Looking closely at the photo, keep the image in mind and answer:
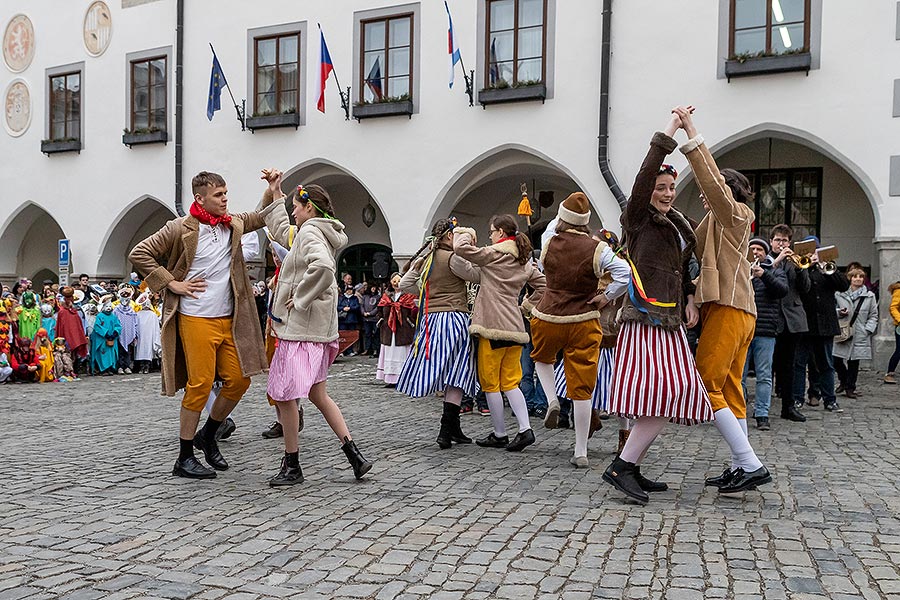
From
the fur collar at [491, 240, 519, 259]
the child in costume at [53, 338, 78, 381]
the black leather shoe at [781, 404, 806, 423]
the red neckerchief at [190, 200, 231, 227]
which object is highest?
the red neckerchief at [190, 200, 231, 227]

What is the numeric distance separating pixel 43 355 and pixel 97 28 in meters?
11.2

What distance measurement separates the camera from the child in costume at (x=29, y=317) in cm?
1424

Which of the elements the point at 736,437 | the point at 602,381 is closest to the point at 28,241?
the point at 602,381

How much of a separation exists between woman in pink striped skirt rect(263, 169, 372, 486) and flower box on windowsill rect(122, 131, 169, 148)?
16.4 meters

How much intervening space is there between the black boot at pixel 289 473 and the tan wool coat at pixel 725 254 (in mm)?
2617

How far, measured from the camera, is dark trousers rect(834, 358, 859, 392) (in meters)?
11.7

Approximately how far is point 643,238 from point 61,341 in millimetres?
11942

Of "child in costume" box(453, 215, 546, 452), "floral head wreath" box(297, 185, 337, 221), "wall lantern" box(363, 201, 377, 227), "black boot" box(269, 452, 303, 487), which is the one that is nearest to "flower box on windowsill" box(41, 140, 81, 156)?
"wall lantern" box(363, 201, 377, 227)

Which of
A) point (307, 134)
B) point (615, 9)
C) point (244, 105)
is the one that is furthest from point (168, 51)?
point (615, 9)

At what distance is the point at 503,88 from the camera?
1722 centimetres

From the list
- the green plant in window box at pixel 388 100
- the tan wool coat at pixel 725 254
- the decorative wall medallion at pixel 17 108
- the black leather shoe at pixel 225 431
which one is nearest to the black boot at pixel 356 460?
the black leather shoe at pixel 225 431

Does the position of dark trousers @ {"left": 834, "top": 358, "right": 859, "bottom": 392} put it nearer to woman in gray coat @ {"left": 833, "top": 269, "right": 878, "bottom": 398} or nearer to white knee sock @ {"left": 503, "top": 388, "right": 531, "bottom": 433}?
woman in gray coat @ {"left": 833, "top": 269, "right": 878, "bottom": 398}

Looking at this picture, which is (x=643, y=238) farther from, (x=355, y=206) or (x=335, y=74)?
(x=355, y=206)

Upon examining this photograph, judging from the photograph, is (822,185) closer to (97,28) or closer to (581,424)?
(581,424)
